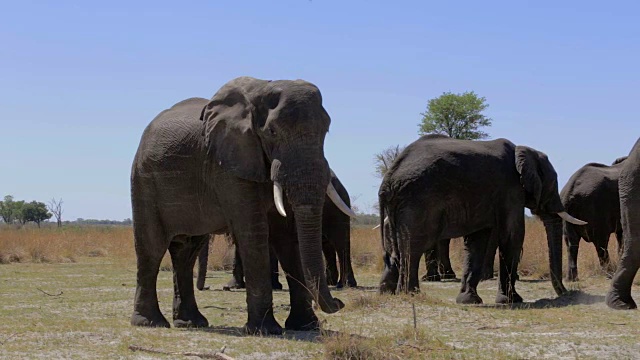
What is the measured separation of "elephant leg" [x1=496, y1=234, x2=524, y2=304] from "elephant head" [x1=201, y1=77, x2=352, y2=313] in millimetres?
5236

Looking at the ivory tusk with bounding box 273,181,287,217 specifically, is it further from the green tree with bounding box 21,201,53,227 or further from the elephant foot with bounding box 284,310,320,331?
the green tree with bounding box 21,201,53,227

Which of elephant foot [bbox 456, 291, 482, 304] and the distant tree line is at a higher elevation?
the distant tree line

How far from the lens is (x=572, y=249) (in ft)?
65.6

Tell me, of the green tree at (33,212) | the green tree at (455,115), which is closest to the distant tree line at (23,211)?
the green tree at (33,212)

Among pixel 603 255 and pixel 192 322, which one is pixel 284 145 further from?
pixel 603 255

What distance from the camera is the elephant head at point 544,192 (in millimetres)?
15300

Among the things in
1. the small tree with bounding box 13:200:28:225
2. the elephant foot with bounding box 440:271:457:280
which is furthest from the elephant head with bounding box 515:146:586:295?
the small tree with bounding box 13:200:28:225

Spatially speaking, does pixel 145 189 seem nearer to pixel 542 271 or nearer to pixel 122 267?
pixel 542 271

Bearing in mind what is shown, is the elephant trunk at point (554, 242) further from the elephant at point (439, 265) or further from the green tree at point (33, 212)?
the green tree at point (33, 212)

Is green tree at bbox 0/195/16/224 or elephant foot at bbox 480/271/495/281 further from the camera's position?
green tree at bbox 0/195/16/224

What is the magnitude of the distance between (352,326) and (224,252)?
45.9 ft

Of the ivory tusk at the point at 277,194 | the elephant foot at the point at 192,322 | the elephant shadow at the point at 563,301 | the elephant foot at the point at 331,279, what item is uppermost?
the ivory tusk at the point at 277,194

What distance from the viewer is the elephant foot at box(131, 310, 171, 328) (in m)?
12.2

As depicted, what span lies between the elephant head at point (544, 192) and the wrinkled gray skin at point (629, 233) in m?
2.19
